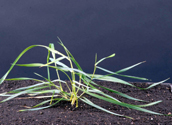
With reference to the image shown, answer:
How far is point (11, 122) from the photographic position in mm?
1290

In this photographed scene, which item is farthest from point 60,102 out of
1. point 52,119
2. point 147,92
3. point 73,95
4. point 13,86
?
point 147,92

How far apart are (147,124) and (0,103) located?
38.7 inches

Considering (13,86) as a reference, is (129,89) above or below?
below

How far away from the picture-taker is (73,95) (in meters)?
1.59

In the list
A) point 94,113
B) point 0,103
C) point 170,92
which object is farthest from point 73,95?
point 170,92

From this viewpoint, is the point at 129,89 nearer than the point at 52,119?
No

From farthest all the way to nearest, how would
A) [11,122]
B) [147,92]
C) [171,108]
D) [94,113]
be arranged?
[147,92], [171,108], [94,113], [11,122]

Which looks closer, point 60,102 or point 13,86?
point 60,102

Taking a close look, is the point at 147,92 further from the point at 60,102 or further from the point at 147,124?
the point at 60,102

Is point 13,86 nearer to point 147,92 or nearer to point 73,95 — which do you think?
point 73,95

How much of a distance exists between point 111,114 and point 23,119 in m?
0.52

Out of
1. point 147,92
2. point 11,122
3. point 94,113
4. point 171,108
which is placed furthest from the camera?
point 147,92

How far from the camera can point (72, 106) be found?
1.52 m

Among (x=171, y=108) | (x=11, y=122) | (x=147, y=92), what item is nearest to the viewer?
(x=11, y=122)
